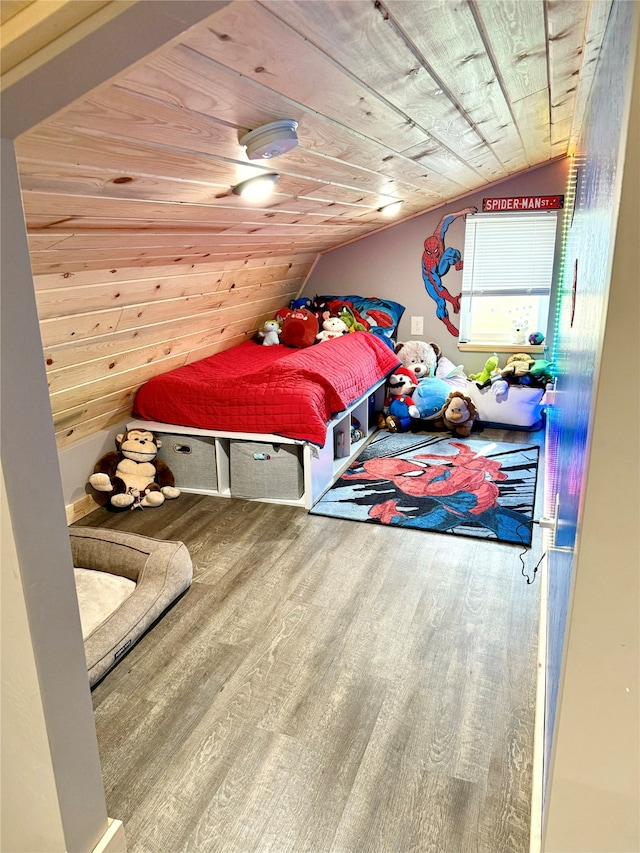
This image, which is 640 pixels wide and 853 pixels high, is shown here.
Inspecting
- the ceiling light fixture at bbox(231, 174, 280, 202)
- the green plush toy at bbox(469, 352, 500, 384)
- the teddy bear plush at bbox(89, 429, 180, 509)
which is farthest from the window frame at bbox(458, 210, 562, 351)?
the ceiling light fixture at bbox(231, 174, 280, 202)

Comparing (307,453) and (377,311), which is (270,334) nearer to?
(377,311)

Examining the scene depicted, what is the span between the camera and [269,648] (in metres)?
2.08

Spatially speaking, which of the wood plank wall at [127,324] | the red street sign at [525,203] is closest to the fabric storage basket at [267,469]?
the wood plank wall at [127,324]

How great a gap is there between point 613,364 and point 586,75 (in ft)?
4.59

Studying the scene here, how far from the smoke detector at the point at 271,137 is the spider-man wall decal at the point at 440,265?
342 cm

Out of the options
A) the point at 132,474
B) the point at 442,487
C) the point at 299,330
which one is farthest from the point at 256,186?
the point at 299,330

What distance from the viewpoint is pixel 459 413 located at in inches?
162

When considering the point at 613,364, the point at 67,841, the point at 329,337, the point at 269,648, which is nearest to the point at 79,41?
the point at 613,364

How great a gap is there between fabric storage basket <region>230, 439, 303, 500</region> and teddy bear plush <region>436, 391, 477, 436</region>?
1440 millimetres

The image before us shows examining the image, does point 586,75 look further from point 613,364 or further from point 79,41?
point 79,41

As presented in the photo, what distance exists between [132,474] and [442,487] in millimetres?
1756

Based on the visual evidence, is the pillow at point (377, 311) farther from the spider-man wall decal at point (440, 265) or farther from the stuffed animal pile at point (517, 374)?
the stuffed animal pile at point (517, 374)

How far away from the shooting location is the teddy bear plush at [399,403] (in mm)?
4293

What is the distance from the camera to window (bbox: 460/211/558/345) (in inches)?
174
